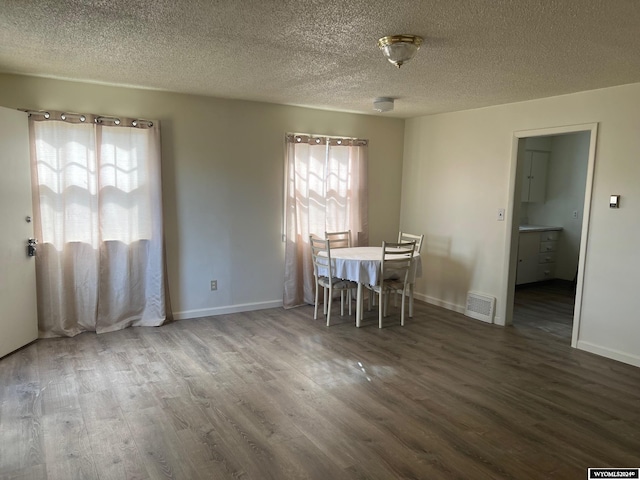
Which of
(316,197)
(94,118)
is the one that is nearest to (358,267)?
(316,197)

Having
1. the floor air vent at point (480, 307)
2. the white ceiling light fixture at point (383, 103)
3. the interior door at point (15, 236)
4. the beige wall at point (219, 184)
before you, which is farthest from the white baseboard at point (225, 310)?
the white ceiling light fixture at point (383, 103)

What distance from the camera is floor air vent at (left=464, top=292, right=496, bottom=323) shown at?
16.2 ft

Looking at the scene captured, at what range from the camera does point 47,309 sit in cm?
414

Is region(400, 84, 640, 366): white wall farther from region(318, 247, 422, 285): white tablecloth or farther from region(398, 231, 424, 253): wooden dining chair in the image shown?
region(318, 247, 422, 285): white tablecloth

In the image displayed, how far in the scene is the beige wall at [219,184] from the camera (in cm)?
452

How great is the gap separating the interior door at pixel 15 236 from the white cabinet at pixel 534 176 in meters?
6.35

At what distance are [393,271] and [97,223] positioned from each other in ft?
9.88

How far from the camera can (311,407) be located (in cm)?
296

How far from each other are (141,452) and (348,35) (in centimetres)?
266

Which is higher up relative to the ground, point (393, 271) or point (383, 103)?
point (383, 103)

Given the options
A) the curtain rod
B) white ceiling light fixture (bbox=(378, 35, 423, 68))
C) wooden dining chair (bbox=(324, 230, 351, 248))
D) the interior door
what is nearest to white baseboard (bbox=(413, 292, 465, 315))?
wooden dining chair (bbox=(324, 230, 351, 248))

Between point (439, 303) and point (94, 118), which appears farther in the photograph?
point (439, 303)

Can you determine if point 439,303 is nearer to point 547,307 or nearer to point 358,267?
point 547,307

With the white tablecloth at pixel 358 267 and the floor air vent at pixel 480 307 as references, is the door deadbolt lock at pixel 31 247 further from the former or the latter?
the floor air vent at pixel 480 307
